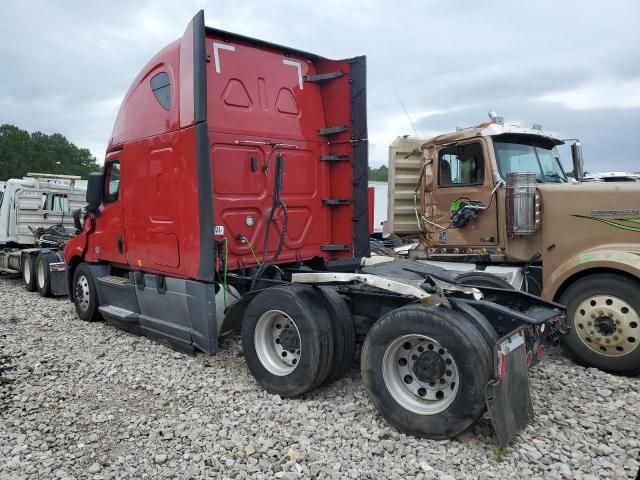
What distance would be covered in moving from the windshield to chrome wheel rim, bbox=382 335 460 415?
3.18 meters

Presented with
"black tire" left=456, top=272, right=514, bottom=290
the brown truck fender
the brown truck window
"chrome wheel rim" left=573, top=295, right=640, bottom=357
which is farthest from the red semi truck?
the brown truck window

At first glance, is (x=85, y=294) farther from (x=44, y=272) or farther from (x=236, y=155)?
(x=236, y=155)

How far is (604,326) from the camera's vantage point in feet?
16.1

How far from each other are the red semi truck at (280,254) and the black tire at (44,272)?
3476 mm

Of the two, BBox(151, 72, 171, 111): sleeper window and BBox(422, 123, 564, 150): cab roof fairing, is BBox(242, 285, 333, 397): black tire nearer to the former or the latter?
BBox(151, 72, 171, 111): sleeper window

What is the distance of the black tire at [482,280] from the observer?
5387 mm

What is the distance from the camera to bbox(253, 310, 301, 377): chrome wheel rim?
179 inches

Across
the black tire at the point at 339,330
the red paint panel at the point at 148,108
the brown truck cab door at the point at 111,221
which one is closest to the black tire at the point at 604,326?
the black tire at the point at 339,330

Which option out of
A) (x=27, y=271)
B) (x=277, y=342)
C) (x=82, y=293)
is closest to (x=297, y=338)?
(x=277, y=342)

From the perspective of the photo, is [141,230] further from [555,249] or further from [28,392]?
[555,249]

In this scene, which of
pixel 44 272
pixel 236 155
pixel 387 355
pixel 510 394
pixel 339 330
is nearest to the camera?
pixel 510 394

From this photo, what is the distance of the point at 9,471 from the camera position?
11.1 feet

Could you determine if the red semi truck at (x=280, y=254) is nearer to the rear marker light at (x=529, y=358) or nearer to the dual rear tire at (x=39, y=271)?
the rear marker light at (x=529, y=358)

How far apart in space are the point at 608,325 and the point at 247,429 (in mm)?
3531
